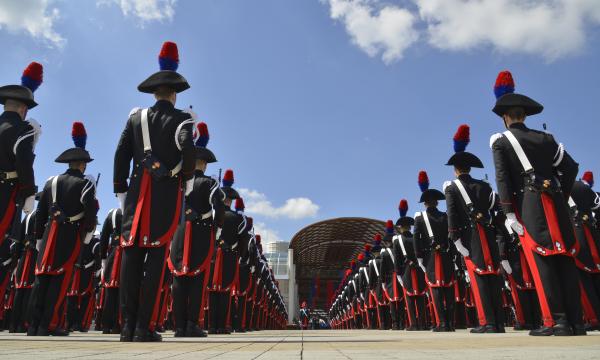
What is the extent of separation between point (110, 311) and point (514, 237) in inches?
291

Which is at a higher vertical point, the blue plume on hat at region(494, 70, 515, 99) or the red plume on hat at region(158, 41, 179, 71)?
the red plume on hat at region(158, 41, 179, 71)

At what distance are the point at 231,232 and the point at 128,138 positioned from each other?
4.21 m

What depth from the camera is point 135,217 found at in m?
3.71

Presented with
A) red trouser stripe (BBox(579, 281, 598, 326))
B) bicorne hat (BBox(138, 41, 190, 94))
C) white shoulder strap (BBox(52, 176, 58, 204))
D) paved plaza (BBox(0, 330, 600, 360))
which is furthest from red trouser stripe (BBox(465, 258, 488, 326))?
white shoulder strap (BBox(52, 176, 58, 204))

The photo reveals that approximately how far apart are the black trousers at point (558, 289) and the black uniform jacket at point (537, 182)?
137 millimetres

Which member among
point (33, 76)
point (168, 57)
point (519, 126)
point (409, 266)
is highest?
point (33, 76)

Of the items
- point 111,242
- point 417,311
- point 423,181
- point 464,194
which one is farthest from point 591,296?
point 111,242

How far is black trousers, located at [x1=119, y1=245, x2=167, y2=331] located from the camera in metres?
3.46

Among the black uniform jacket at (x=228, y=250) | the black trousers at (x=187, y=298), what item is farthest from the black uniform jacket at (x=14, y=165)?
the black uniform jacket at (x=228, y=250)

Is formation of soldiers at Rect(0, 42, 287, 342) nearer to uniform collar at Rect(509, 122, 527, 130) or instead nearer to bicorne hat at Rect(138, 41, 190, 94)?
bicorne hat at Rect(138, 41, 190, 94)

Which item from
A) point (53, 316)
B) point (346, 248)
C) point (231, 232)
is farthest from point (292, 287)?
point (53, 316)

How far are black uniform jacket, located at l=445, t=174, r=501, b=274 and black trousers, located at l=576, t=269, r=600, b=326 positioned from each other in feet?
3.22

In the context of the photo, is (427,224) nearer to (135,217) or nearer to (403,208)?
(403,208)

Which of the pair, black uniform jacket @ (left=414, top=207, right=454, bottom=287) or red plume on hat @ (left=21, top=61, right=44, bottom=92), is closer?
red plume on hat @ (left=21, top=61, right=44, bottom=92)
